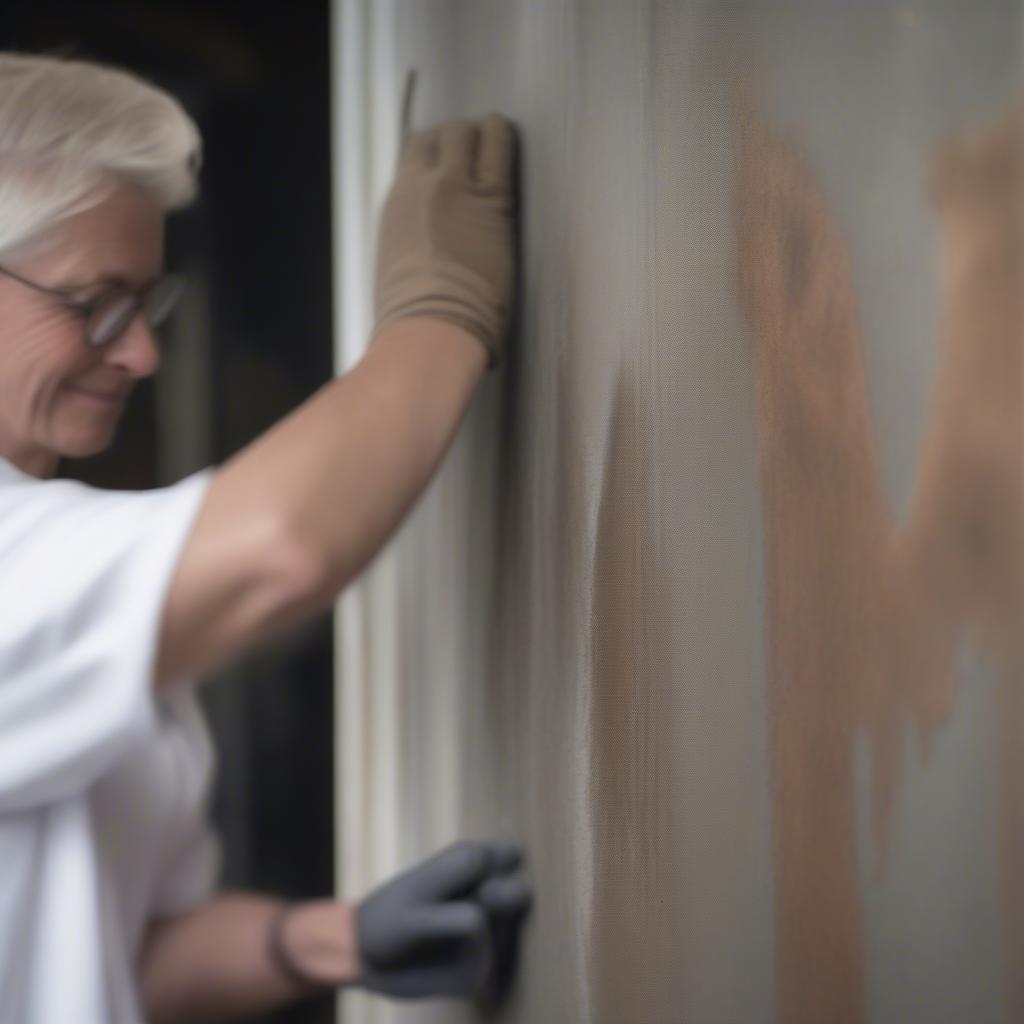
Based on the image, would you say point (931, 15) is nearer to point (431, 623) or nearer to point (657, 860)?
point (657, 860)

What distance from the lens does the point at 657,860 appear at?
38cm

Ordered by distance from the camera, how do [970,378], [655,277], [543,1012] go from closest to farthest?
[970,378]
[655,277]
[543,1012]

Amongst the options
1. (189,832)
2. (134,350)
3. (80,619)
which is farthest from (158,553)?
(189,832)

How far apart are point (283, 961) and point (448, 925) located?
15cm

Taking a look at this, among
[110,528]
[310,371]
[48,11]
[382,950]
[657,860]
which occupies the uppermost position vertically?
[48,11]

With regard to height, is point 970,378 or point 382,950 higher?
point 970,378

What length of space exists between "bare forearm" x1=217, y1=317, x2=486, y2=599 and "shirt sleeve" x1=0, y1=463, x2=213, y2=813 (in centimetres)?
3

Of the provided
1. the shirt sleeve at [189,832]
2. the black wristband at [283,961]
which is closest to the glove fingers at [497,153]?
the shirt sleeve at [189,832]

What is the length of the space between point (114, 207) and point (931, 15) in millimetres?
369

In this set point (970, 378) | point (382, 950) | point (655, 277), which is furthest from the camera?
point (382, 950)

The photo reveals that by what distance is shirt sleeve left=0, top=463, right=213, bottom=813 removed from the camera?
397mm

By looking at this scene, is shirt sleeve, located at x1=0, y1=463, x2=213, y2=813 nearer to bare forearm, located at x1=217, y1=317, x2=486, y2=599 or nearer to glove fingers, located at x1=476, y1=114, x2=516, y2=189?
bare forearm, located at x1=217, y1=317, x2=486, y2=599

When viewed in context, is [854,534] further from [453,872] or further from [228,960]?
[228,960]

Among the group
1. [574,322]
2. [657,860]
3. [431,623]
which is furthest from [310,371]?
[657,860]
